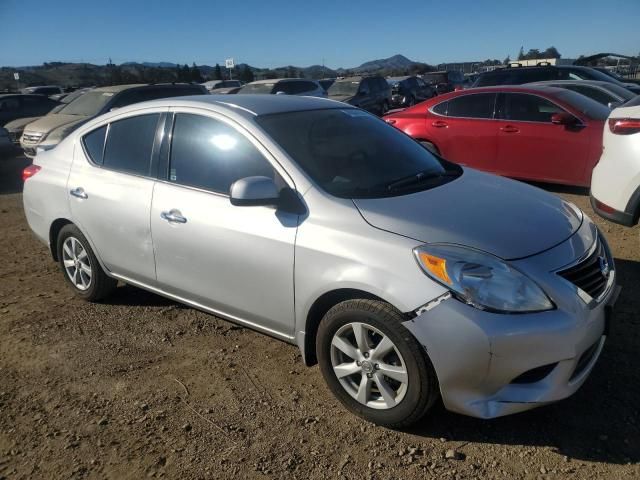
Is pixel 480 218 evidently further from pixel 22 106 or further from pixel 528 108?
pixel 22 106

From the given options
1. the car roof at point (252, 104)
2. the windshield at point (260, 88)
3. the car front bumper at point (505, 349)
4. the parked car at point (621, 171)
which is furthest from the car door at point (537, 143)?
the windshield at point (260, 88)

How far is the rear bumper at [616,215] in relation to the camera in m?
4.52

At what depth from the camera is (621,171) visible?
459 centimetres

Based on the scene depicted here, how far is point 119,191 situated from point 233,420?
1.86m

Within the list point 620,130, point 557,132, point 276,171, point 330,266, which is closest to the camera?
point 330,266

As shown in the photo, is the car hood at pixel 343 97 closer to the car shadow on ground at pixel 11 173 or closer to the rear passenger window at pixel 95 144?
the car shadow on ground at pixel 11 173

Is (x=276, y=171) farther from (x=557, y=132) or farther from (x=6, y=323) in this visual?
(x=557, y=132)

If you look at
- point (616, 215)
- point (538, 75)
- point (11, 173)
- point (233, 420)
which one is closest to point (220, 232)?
point (233, 420)

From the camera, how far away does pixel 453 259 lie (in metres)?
2.45

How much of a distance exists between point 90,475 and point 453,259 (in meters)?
1.99

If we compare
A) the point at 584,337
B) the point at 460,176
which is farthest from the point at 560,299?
the point at 460,176

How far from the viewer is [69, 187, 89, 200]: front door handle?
4.01m

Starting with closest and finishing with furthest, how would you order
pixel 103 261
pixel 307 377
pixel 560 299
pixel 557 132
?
1. pixel 560 299
2. pixel 307 377
3. pixel 103 261
4. pixel 557 132

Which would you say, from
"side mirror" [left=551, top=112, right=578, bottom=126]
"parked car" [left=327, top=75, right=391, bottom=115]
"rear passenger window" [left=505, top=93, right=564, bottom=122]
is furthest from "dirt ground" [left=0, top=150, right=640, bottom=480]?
"parked car" [left=327, top=75, right=391, bottom=115]
